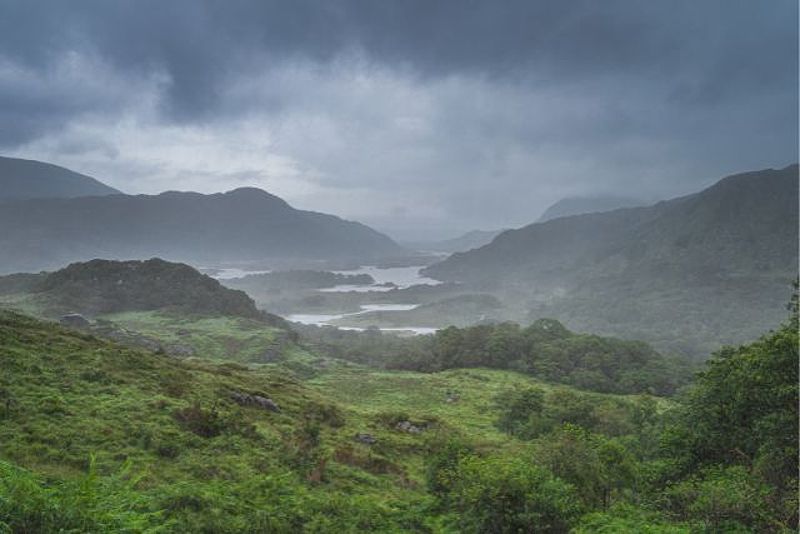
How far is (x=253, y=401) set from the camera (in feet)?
149

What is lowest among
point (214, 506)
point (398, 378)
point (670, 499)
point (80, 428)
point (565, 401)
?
point (398, 378)

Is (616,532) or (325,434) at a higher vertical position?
(616,532)

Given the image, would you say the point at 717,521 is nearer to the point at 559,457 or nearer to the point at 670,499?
the point at 670,499

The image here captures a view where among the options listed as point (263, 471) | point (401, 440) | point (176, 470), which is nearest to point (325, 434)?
point (401, 440)

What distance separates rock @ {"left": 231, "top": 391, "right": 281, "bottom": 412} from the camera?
147 feet

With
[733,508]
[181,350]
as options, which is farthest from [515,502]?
[181,350]

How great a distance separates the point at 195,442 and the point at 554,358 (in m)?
120

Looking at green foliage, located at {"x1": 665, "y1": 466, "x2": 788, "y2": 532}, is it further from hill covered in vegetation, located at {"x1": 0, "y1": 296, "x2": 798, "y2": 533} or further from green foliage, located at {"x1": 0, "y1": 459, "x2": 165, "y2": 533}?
green foliage, located at {"x1": 0, "y1": 459, "x2": 165, "y2": 533}

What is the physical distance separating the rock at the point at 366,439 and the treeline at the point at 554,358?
301 feet

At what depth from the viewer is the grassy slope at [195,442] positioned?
76.2ft

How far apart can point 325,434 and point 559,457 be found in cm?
2319

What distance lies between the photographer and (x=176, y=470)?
86.7 ft

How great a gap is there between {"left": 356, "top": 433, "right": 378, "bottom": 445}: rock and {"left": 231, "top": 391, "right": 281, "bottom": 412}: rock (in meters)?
7.99

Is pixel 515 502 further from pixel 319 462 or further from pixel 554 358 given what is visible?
pixel 554 358
